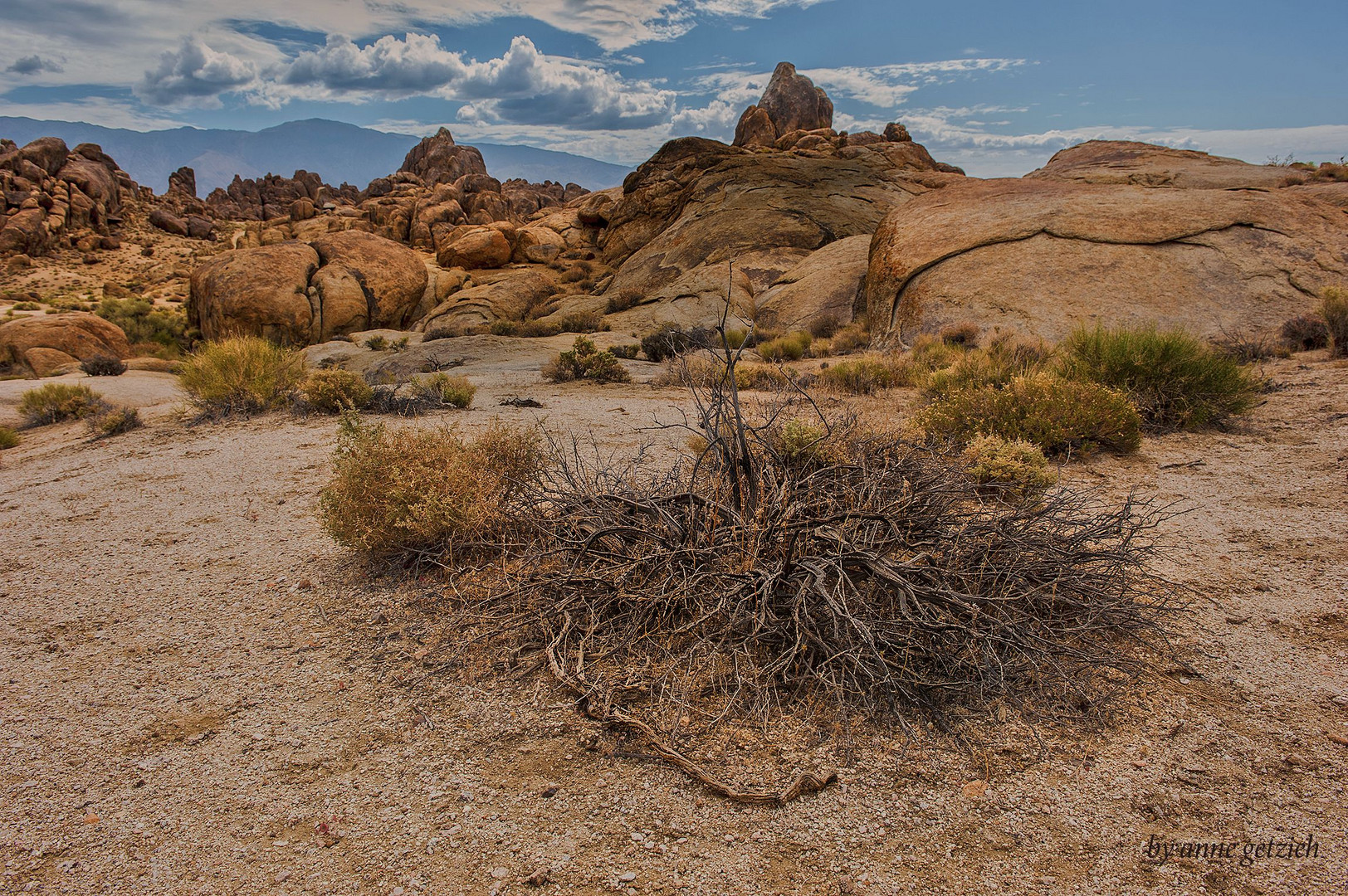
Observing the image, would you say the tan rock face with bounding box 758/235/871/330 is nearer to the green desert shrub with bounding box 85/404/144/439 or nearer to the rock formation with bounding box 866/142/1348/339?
the rock formation with bounding box 866/142/1348/339

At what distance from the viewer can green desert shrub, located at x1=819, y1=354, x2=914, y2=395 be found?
893 cm

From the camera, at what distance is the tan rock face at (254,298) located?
58.9 ft

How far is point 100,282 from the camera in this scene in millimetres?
36625

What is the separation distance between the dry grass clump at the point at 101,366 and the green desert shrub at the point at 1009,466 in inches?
680

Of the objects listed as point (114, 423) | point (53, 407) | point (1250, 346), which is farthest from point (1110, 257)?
point (53, 407)

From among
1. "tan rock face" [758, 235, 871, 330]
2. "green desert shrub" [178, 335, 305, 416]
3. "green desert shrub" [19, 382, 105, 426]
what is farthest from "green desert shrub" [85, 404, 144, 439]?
"tan rock face" [758, 235, 871, 330]

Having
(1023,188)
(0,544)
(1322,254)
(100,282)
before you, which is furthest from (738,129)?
(0,544)

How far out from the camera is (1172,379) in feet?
21.6

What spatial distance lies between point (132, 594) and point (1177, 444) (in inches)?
323

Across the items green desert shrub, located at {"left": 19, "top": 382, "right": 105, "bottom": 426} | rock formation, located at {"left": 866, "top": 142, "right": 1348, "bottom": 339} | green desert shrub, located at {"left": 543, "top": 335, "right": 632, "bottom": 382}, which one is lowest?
green desert shrub, located at {"left": 19, "top": 382, "right": 105, "bottom": 426}

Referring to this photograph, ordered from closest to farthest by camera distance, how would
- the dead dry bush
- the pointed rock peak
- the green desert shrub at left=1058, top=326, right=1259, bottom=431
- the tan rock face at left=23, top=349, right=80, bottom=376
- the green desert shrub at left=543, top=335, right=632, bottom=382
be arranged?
the dead dry bush < the green desert shrub at left=1058, top=326, right=1259, bottom=431 < the green desert shrub at left=543, top=335, right=632, bottom=382 < the tan rock face at left=23, top=349, right=80, bottom=376 < the pointed rock peak

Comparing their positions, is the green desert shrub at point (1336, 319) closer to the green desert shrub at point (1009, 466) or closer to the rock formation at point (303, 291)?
the green desert shrub at point (1009, 466)

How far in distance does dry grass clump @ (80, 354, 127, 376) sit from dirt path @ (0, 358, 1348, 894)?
13.2 metres

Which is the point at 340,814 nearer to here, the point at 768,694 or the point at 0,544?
the point at 768,694
